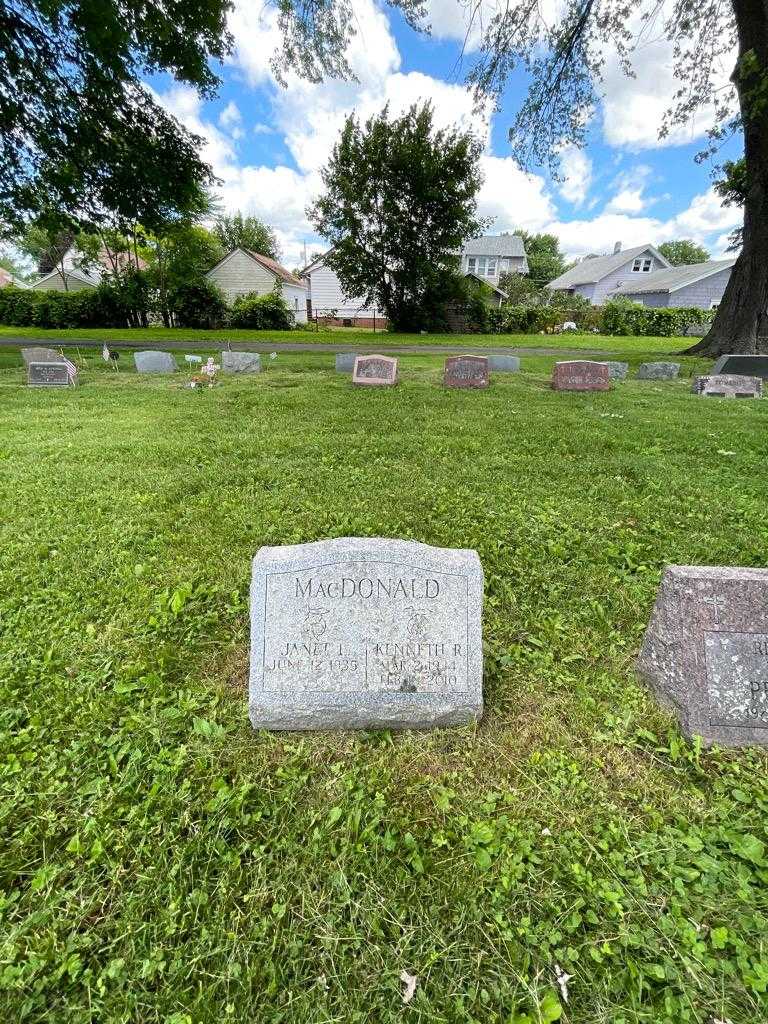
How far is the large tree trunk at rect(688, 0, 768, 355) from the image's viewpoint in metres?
11.8

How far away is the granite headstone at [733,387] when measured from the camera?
33.1ft

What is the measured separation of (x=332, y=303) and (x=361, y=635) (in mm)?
42525

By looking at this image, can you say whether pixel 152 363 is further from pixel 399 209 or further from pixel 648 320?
pixel 648 320

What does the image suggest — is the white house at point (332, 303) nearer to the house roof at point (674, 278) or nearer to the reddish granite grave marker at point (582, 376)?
the house roof at point (674, 278)

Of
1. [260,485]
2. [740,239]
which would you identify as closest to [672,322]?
[740,239]

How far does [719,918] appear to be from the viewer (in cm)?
149

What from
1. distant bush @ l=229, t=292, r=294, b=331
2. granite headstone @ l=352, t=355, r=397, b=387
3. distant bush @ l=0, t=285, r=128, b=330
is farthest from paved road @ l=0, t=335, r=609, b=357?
distant bush @ l=229, t=292, r=294, b=331

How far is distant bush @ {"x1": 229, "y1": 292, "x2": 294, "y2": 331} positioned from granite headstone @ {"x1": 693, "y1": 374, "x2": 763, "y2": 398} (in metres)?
26.5

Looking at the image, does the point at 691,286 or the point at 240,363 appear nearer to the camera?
the point at 240,363

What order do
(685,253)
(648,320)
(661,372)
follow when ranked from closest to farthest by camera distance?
(661,372) → (648,320) → (685,253)

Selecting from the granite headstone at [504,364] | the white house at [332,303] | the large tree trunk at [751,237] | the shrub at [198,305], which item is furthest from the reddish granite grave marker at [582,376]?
the white house at [332,303]

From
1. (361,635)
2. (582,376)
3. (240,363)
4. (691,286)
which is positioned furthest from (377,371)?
(691,286)

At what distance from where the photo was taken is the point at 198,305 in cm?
2941

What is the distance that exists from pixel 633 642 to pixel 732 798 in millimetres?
858
